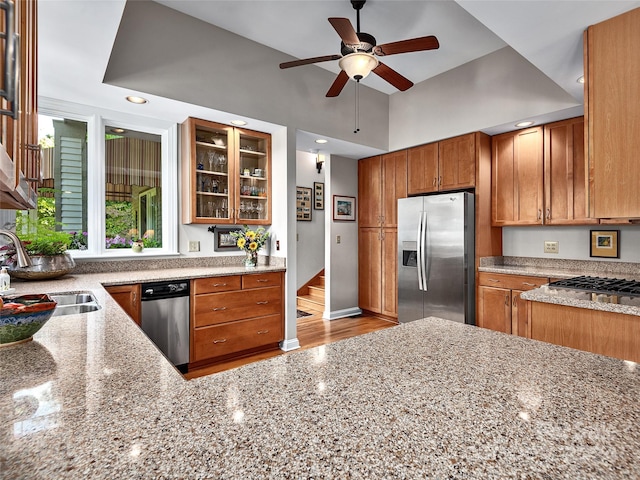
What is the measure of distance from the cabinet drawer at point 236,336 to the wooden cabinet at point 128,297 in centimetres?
54

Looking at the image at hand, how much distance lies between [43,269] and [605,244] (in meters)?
4.67

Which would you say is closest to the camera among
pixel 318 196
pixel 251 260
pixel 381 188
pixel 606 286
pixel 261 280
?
pixel 606 286

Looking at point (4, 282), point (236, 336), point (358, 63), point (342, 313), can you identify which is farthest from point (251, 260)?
point (358, 63)

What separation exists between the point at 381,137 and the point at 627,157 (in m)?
2.92

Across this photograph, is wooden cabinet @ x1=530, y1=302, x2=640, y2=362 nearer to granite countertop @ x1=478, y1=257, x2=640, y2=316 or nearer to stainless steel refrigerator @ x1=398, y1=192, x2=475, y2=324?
granite countertop @ x1=478, y1=257, x2=640, y2=316

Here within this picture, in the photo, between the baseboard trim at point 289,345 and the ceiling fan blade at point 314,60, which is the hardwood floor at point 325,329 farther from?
the ceiling fan blade at point 314,60

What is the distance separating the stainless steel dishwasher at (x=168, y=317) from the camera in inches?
106

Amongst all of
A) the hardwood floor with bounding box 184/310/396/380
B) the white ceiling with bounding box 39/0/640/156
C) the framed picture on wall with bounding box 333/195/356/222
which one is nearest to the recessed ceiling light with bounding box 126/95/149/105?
the white ceiling with bounding box 39/0/640/156

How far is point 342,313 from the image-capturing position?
4.77m

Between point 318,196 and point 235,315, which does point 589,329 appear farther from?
point 318,196

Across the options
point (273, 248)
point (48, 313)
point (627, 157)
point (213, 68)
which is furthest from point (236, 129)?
point (627, 157)

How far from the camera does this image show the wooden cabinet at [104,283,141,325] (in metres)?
2.51

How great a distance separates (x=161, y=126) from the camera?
3.32m

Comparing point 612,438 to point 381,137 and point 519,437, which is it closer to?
point 519,437
